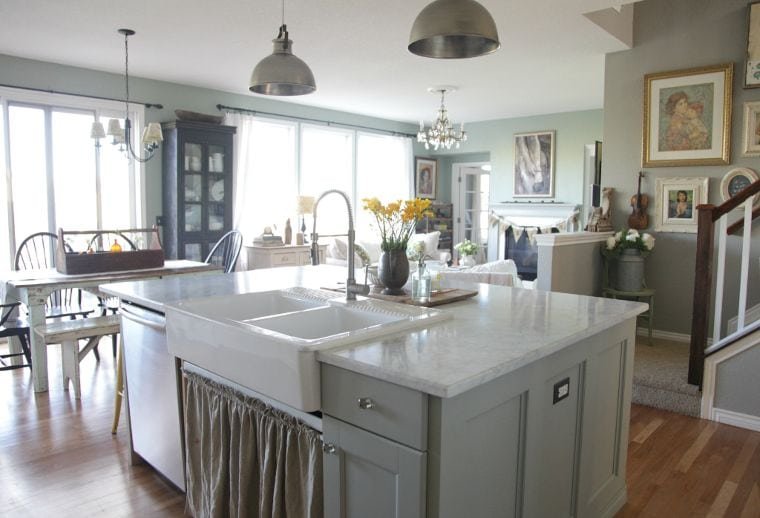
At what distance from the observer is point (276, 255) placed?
6523 millimetres

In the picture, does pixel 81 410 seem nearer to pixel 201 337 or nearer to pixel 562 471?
pixel 201 337

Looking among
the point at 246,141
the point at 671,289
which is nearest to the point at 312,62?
the point at 246,141

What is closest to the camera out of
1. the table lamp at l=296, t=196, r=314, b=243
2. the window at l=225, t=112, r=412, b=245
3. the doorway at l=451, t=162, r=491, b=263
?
the window at l=225, t=112, r=412, b=245

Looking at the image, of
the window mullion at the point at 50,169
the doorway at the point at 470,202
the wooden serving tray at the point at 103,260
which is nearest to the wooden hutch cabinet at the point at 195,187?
the window mullion at the point at 50,169

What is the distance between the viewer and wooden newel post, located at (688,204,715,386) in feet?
10.5

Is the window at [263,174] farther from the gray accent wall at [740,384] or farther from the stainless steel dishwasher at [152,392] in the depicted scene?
the gray accent wall at [740,384]

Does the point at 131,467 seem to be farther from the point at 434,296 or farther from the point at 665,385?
the point at 665,385

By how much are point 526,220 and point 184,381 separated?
704 centimetres

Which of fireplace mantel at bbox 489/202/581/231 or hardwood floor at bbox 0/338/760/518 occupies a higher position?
fireplace mantel at bbox 489/202/581/231

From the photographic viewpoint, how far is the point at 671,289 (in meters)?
4.68

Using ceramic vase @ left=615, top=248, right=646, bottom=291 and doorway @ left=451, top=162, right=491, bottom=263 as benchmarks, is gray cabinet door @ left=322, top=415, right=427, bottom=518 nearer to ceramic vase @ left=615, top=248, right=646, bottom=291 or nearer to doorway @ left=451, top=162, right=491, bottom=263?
ceramic vase @ left=615, top=248, right=646, bottom=291

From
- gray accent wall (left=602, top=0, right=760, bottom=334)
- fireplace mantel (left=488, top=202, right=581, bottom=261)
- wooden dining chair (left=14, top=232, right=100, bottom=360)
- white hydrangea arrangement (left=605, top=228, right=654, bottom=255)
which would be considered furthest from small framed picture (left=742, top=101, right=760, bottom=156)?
wooden dining chair (left=14, top=232, right=100, bottom=360)

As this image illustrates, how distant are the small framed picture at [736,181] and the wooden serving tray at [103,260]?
4491mm

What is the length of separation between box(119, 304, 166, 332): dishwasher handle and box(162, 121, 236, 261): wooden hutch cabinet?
11.4 ft
